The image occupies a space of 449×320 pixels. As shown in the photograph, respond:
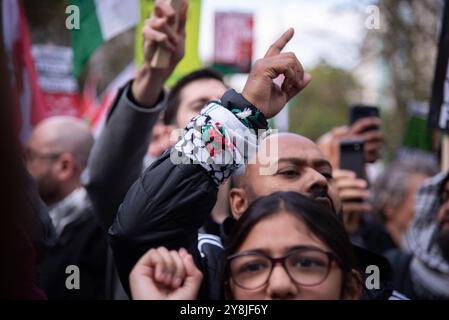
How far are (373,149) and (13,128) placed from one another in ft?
7.93

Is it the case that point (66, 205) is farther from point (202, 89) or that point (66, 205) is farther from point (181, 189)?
point (181, 189)

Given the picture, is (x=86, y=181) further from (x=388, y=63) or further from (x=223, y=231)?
(x=388, y=63)

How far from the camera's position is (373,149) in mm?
3227

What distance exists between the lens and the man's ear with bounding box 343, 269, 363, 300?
1716 millimetres

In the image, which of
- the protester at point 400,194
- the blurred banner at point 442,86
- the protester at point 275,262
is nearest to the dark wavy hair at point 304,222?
the protester at point 275,262

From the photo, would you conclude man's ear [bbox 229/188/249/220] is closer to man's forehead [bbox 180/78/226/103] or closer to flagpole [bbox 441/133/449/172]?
man's forehead [bbox 180/78/226/103]

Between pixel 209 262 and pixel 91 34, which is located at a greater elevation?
pixel 91 34

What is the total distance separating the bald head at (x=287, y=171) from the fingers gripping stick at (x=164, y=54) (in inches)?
15.0

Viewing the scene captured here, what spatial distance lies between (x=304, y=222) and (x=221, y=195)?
89 centimetres

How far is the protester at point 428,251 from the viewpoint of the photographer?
336cm

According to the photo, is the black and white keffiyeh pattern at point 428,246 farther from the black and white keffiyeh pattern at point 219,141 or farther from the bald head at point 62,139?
the black and white keffiyeh pattern at point 219,141

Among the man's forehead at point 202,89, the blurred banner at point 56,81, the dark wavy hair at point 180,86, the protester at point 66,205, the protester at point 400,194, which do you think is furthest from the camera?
the blurred banner at point 56,81

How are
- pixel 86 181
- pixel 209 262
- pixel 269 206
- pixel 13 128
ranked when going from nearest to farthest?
pixel 13 128
pixel 269 206
pixel 209 262
pixel 86 181
